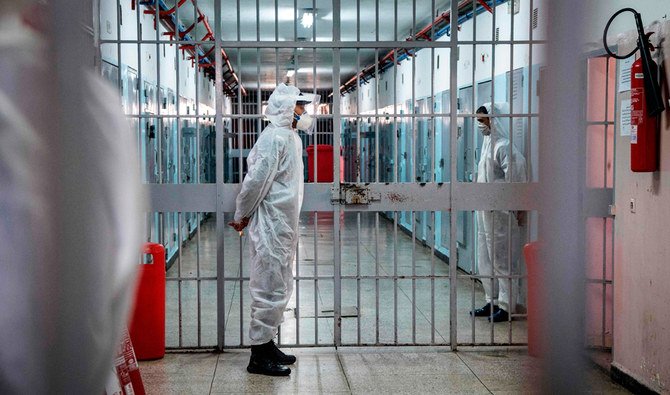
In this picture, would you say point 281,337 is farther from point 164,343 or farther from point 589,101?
point 589,101

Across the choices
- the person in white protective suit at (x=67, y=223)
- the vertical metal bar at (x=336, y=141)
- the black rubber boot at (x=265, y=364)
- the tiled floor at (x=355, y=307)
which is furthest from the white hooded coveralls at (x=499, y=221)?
the person in white protective suit at (x=67, y=223)

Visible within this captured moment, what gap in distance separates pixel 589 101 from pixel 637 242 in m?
1.82

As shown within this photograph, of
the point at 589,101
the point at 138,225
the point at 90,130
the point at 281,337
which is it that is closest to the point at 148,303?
the point at 281,337

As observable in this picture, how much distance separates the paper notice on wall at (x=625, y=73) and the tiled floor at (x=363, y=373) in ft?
6.05

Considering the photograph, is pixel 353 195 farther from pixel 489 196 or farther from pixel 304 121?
pixel 489 196

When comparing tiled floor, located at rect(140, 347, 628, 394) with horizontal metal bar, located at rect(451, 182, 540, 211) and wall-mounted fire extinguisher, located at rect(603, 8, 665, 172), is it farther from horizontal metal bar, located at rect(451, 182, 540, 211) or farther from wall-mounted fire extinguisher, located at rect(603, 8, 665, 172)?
wall-mounted fire extinguisher, located at rect(603, 8, 665, 172)

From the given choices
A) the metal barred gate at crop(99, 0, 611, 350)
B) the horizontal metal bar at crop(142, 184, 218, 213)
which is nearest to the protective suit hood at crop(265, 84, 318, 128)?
the metal barred gate at crop(99, 0, 611, 350)

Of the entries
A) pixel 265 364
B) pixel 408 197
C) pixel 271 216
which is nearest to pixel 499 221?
pixel 408 197

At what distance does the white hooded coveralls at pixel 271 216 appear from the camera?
510cm

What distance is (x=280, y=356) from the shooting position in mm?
5387

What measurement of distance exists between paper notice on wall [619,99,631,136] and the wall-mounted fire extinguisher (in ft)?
0.77

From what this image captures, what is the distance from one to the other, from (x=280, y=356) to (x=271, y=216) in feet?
3.40

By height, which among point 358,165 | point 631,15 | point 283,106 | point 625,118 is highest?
point 631,15

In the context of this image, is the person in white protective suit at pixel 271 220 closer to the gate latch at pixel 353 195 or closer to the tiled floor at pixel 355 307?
the tiled floor at pixel 355 307
